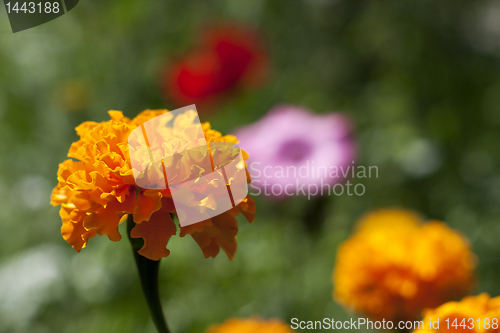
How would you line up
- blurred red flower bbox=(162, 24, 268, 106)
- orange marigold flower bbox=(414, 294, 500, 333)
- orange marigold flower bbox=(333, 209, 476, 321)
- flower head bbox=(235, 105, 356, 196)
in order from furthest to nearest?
blurred red flower bbox=(162, 24, 268, 106) < flower head bbox=(235, 105, 356, 196) < orange marigold flower bbox=(333, 209, 476, 321) < orange marigold flower bbox=(414, 294, 500, 333)

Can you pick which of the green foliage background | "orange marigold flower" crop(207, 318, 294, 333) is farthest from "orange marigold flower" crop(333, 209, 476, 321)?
the green foliage background

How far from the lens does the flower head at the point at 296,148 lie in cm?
111

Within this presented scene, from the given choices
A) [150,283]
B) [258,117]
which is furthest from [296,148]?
[150,283]

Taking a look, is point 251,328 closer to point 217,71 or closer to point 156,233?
point 156,233

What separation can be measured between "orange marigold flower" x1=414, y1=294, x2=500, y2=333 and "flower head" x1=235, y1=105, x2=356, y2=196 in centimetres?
73

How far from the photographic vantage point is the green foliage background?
95cm

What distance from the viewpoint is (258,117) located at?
157 centimetres

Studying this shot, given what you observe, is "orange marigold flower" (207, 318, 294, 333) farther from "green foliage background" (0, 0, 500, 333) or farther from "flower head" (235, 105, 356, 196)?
"flower head" (235, 105, 356, 196)

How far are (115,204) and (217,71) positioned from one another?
3.72ft

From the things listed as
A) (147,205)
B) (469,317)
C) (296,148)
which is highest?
(147,205)

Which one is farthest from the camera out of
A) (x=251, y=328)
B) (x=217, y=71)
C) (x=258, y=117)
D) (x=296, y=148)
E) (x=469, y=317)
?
(x=258, y=117)

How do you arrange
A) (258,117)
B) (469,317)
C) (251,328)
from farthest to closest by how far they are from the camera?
(258,117) → (251,328) → (469,317)

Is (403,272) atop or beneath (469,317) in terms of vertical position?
beneath

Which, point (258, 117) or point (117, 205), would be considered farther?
point (258, 117)
